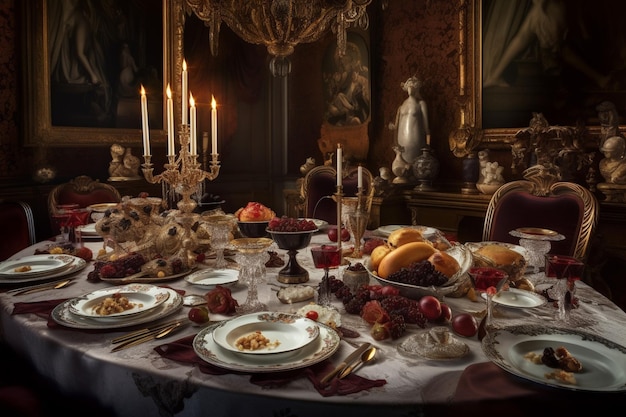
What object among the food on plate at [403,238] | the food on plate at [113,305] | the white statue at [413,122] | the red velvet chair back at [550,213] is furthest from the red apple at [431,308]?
the white statue at [413,122]

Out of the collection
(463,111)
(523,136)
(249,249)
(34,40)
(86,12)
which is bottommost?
(249,249)

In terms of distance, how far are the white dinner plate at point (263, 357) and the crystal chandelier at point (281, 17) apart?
1.46 m

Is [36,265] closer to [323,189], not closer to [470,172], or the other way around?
[323,189]

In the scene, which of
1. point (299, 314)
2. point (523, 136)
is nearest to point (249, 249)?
point (299, 314)

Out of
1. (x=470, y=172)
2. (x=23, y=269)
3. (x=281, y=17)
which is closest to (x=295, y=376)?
(x=23, y=269)

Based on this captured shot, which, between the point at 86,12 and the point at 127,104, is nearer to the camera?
the point at 86,12

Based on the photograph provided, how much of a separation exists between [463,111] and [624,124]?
1.20 m

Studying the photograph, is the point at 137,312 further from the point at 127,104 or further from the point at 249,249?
the point at 127,104

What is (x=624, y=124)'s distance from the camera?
322 centimetres

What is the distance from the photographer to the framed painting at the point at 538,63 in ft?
10.9

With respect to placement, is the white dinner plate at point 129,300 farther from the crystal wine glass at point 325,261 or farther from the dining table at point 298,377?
the crystal wine glass at point 325,261

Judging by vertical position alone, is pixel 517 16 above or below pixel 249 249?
above

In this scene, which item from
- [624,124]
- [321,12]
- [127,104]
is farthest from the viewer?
[127,104]

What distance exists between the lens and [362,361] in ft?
3.16
